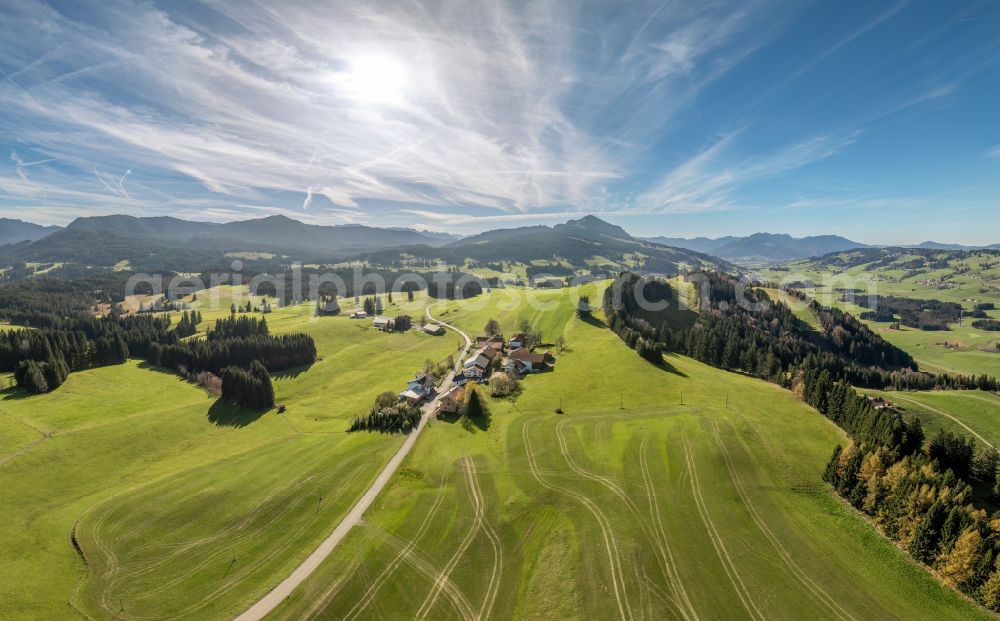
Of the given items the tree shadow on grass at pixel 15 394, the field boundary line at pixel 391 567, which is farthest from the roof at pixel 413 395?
the tree shadow on grass at pixel 15 394

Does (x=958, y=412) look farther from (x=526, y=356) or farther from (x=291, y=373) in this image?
(x=291, y=373)

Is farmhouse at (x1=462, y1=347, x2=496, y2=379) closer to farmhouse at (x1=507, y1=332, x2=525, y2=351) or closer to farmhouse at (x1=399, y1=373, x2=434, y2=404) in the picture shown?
farmhouse at (x1=399, y1=373, x2=434, y2=404)

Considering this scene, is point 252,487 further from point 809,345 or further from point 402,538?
point 809,345

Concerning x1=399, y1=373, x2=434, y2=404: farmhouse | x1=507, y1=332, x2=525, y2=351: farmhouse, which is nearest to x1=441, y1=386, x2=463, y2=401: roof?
x1=399, y1=373, x2=434, y2=404: farmhouse

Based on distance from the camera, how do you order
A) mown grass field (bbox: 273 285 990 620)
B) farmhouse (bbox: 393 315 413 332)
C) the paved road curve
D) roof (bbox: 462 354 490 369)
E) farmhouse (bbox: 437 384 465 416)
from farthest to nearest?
farmhouse (bbox: 393 315 413 332)
roof (bbox: 462 354 490 369)
farmhouse (bbox: 437 384 465 416)
the paved road curve
mown grass field (bbox: 273 285 990 620)

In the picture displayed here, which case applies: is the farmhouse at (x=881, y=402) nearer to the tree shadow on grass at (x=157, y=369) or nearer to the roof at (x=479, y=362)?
the roof at (x=479, y=362)
